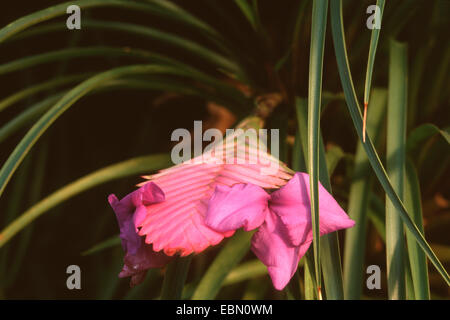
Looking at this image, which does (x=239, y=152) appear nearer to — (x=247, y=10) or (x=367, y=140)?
(x=367, y=140)

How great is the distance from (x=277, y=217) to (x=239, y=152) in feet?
0.29

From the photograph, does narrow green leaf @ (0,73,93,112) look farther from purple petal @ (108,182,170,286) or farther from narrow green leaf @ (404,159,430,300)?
narrow green leaf @ (404,159,430,300)

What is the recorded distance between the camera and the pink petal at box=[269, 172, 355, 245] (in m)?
0.31

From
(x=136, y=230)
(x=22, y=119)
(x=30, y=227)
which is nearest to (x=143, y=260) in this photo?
(x=136, y=230)

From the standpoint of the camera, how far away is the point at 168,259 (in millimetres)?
325

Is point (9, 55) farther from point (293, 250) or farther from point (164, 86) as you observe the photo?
point (293, 250)

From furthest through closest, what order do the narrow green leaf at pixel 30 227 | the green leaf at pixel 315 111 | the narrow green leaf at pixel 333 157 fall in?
the narrow green leaf at pixel 30 227 < the narrow green leaf at pixel 333 157 < the green leaf at pixel 315 111

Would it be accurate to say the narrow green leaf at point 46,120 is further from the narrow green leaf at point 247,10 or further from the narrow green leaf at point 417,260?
the narrow green leaf at point 417,260

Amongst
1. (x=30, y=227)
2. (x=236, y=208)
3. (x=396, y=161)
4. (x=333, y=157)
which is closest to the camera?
(x=236, y=208)

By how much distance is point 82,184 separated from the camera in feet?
1.74

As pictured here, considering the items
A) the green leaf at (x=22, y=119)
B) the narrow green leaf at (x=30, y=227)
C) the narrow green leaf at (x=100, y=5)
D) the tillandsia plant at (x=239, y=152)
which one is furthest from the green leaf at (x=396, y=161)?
the narrow green leaf at (x=30, y=227)

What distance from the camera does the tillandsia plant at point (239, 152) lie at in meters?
0.31

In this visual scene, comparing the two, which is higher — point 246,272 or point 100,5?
point 100,5

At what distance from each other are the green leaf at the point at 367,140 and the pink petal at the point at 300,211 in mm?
37
